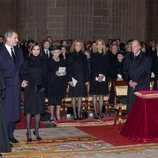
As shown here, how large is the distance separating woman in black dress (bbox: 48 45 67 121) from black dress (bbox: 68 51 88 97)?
0.28 m

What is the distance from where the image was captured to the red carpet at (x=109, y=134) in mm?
10695

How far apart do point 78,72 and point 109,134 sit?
2102 mm

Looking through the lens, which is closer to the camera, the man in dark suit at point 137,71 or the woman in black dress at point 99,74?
the man in dark suit at point 137,71

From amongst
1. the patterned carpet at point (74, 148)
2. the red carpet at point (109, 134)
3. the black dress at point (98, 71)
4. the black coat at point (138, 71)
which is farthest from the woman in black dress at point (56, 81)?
the black coat at point (138, 71)

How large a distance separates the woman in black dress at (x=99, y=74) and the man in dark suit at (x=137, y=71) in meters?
1.61

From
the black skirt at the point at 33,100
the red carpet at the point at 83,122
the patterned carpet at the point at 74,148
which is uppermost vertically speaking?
the black skirt at the point at 33,100

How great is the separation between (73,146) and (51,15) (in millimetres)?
10792

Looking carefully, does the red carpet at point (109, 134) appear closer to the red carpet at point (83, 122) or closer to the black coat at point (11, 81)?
the red carpet at point (83, 122)

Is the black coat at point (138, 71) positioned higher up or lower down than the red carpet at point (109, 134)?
higher up

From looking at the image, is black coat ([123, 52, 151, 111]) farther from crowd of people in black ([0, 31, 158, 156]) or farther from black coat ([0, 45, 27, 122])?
black coat ([0, 45, 27, 122])

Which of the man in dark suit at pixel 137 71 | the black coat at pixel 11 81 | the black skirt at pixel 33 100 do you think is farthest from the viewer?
the man in dark suit at pixel 137 71

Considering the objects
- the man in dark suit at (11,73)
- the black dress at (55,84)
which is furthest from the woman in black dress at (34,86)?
the black dress at (55,84)

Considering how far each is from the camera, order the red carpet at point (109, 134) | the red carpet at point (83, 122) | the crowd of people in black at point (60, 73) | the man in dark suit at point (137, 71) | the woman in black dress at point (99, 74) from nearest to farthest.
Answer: the crowd of people in black at point (60, 73) → the red carpet at point (109, 134) → the man in dark suit at point (137, 71) → the red carpet at point (83, 122) → the woman in black dress at point (99, 74)

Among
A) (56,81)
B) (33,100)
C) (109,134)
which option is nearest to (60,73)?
(56,81)
